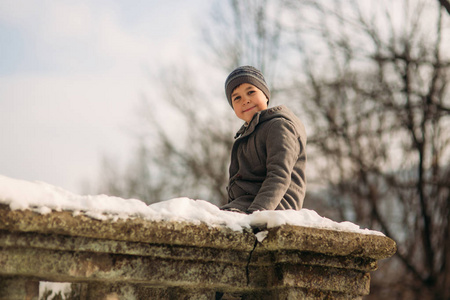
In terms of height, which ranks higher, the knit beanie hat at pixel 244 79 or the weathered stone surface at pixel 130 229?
the knit beanie hat at pixel 244 79

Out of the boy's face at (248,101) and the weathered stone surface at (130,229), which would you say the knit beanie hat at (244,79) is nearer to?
the boy's face at (248,101)

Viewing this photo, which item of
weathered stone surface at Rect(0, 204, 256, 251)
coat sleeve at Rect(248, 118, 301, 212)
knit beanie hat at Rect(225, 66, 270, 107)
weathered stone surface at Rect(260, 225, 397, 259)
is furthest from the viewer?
knit beanie hat at Rect(225, 66, 270, 107)

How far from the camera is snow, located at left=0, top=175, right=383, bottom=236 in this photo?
1.86m

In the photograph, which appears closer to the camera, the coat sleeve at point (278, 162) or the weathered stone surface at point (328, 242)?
the weathered stone surface at point (328, 242)

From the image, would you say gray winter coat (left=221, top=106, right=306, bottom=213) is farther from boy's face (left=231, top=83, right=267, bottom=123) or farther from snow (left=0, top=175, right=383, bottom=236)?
snow (left=0, top=175, right=383, bottom=236)

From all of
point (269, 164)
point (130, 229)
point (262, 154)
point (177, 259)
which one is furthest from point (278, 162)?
point (130, 229)

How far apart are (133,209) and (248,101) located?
4.45 ft

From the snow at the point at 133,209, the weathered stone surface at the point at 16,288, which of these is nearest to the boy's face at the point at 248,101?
the snow at the point at 133,209

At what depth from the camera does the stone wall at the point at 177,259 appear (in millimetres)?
1879

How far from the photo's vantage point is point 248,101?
318cm

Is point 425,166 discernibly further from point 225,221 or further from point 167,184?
point 167,184

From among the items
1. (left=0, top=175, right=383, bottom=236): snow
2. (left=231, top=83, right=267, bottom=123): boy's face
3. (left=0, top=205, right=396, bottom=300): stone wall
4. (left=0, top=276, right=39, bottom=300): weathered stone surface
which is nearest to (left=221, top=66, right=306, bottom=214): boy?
(left=231, top=83, right=267, bottom=123): boy's face

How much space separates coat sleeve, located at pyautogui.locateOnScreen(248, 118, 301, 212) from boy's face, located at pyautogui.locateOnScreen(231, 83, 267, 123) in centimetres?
32

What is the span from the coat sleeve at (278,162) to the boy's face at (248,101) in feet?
1.03
